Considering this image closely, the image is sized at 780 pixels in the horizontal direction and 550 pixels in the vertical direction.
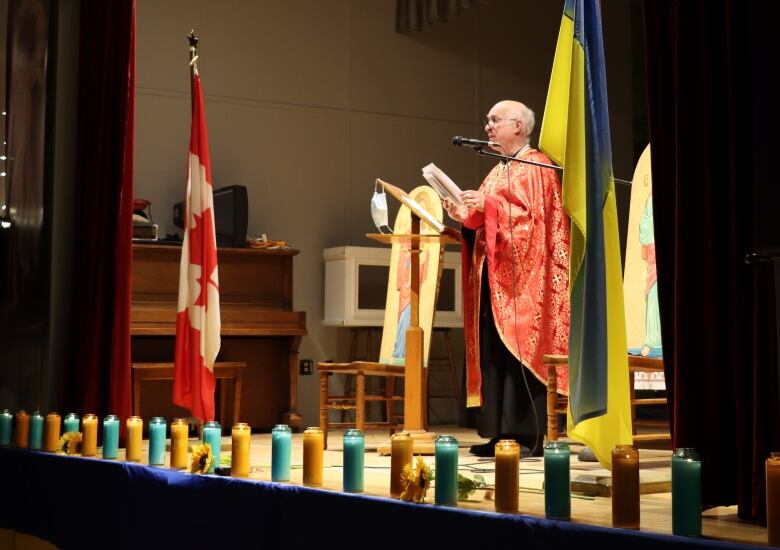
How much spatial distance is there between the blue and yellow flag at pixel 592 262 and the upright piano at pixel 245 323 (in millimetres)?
4535

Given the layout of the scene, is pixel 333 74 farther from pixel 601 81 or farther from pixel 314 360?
pixel 601 81

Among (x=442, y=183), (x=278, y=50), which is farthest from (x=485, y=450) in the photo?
(x=278, y=50)

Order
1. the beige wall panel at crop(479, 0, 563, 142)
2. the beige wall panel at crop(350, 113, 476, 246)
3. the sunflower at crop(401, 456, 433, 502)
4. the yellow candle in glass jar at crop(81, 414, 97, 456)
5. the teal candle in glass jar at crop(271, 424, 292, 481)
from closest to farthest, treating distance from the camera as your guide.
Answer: the sunflower at crop(401, 456, 433, 502)
the teal candle in glass jar at crop(271, 424, 292, 481)
the yellow candle in glass jar at crop(81, 414, 97, 456)
the beige wall panel at crop(350, 113, 476, 246)
the beige wall panel at crop(479, 0, 563, 142)

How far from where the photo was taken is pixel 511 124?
4.51 m

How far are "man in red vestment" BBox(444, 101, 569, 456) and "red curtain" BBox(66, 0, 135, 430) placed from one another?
58.1 inches

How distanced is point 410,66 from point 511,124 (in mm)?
4315

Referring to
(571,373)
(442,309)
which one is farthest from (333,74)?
(571,373)

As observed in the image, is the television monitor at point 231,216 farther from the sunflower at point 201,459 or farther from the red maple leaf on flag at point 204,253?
the sunflower at point 201,459

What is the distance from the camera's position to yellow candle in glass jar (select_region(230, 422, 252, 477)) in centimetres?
307

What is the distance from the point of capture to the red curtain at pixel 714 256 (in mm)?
2346

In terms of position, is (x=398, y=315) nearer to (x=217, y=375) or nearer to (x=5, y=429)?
(x=217, y=375)

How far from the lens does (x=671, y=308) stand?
2.58 meters

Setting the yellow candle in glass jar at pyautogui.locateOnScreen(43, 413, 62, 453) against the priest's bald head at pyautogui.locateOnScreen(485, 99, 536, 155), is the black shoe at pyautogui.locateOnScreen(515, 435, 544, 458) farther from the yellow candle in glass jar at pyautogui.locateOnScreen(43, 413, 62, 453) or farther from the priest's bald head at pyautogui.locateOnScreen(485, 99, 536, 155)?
the yellow candle in glass jar at pyautogui.locateOnScreen(43, 413, 62, 453)

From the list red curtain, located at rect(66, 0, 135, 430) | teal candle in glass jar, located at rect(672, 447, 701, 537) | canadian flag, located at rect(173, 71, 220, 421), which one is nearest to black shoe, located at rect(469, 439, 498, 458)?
canadian flag, located at rect(173, 71, 220, 421)
